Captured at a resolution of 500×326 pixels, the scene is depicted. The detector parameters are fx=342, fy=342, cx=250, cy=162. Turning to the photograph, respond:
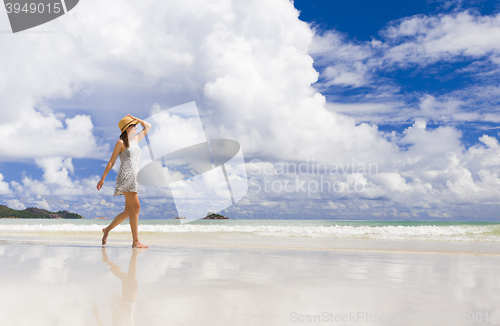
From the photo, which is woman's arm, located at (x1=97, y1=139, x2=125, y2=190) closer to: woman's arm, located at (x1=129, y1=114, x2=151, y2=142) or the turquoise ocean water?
woman's arm, located at (x1=129, y1=114, x2=151, y2=142)

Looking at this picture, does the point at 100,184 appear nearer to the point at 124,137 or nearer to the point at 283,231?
the point at 124,137

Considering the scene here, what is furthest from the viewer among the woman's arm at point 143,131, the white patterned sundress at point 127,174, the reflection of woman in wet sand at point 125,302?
the woman's arm at point 143,131

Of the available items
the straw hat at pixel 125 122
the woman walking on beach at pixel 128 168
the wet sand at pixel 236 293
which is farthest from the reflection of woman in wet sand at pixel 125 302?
the straw hat at pixel 125 122

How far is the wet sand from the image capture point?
1769 mm

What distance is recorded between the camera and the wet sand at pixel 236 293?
1769 millimetres

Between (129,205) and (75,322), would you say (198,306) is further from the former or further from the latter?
(129,205)

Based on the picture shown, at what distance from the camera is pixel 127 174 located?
16.0 ft

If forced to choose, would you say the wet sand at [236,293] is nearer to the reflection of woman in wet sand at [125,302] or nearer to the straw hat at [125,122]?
the reflection of woman in wet sand at [125,302]

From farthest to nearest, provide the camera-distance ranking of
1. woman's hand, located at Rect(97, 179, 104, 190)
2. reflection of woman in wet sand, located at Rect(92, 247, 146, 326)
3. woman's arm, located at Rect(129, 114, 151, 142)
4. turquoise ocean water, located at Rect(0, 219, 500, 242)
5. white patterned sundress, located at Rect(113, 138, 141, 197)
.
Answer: turquoise ocean water, located at Rect(0, 219, 500, 242) < woman's arm, located at Rect(129, 114, 151, 142) < white patterned sundress, located at Rect(113, 138, 141, 197) < woman's hand, located at Rect(97, 179, 104, 190) < reflection of woman in wet sand, located at Rect(92, 247, 146, 326)

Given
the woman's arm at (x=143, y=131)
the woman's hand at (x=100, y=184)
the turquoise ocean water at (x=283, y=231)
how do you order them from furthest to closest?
the turquoise ocean water at (x=283, y=231) → the woman's arm at (x=143, y=131) → the woman's hand at (x=100, y=184)

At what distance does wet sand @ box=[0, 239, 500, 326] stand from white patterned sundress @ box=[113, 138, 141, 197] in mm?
1335

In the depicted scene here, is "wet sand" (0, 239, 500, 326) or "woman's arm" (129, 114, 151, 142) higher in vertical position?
"woman's arm" (129, 114, 151, 142)

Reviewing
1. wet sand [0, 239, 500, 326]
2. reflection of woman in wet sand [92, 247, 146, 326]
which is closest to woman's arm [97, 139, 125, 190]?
wet sand [0, 239, 500, 326]

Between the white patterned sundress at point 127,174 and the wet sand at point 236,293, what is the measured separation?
4.38 ft
